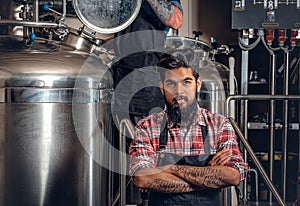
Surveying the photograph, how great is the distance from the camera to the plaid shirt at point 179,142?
1940 mm

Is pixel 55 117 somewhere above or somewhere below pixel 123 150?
above

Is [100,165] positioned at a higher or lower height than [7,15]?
lower

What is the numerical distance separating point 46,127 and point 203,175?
735 millimetres

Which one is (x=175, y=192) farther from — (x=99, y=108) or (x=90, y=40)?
(x=90, y=40)

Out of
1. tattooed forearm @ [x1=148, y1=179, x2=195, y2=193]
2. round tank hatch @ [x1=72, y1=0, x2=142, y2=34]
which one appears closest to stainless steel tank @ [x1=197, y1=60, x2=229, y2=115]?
round tank hatch @ [x1=72, y1=0, x2=142, y2=34]

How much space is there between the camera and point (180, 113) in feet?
6.32

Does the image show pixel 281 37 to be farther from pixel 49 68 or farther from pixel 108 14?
pixel 49 68

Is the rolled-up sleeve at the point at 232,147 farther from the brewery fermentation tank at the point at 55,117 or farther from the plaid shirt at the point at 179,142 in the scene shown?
the brewery fermentation tank at the point at 55,117

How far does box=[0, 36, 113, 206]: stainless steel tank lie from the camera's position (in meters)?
2.25

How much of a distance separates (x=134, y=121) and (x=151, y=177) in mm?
658

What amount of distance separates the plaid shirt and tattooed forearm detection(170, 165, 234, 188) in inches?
2.1

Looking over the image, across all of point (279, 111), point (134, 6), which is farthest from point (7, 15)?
point (279, 111)

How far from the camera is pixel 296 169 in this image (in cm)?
434

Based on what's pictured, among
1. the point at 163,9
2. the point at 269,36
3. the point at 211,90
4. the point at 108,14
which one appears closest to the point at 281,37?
the point at 269,36
